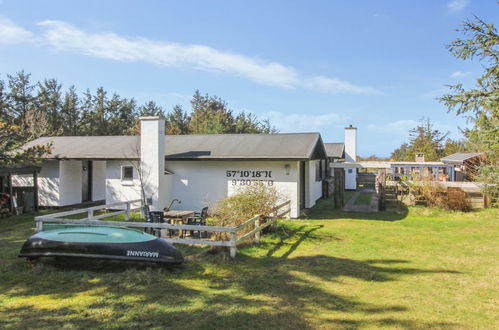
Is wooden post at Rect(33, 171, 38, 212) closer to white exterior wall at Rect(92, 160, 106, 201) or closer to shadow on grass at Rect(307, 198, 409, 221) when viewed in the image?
white exterior wall at Rect(92, 160, 106, 201)

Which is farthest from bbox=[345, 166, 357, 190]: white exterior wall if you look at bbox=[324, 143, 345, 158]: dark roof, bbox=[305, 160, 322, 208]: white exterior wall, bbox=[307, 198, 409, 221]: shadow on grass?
bbox=[307, 198, 409, 221]: shadow on grass

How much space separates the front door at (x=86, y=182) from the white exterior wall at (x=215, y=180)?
5.65 m

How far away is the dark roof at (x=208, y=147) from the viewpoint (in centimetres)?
1592

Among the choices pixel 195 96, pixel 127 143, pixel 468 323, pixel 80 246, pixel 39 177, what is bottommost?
pixel 468 323

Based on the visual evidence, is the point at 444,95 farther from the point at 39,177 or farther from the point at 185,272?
the point at 39,177

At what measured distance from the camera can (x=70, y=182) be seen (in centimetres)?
1853

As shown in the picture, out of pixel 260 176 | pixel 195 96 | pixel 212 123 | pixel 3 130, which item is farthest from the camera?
pixel 195 96

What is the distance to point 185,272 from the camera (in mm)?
7578

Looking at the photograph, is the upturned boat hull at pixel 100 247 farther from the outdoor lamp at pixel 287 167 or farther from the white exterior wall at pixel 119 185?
the white exterior wall at pixel 119 185

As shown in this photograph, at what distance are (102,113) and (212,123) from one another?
1464 cm

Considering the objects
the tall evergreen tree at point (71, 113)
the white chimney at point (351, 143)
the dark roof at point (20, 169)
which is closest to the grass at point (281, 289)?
the dark roof at point (20, 169)

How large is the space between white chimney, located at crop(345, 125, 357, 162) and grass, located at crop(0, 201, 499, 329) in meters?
17.1

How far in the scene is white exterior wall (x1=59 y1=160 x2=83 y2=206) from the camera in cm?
1792

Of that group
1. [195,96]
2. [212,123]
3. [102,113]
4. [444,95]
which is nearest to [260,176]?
[444,95]
